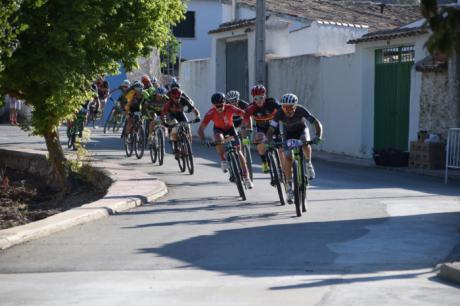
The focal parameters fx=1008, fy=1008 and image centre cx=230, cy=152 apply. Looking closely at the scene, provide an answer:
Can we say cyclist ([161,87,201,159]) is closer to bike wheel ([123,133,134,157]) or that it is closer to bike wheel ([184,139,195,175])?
bike wheel ([184,139,195,175])

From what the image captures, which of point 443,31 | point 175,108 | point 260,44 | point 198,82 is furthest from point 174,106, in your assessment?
point 198,82

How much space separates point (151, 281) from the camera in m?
9.36

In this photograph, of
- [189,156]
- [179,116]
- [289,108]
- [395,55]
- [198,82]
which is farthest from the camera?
[198,82]

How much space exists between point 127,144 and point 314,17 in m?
11.7

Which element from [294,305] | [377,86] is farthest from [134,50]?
[294,305]

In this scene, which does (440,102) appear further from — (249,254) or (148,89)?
(249,254)

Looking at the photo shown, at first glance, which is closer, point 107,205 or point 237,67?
point 107,205

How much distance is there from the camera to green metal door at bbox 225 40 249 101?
34.1m

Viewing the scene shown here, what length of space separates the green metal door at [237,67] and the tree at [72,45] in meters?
14.0

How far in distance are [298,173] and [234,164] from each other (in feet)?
7.97

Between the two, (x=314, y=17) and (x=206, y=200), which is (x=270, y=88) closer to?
(x=314, y=17)

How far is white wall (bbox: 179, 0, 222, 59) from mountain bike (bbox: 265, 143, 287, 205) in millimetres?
42489

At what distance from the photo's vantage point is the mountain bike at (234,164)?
52.6 feet

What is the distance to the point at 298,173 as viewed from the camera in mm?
13891
